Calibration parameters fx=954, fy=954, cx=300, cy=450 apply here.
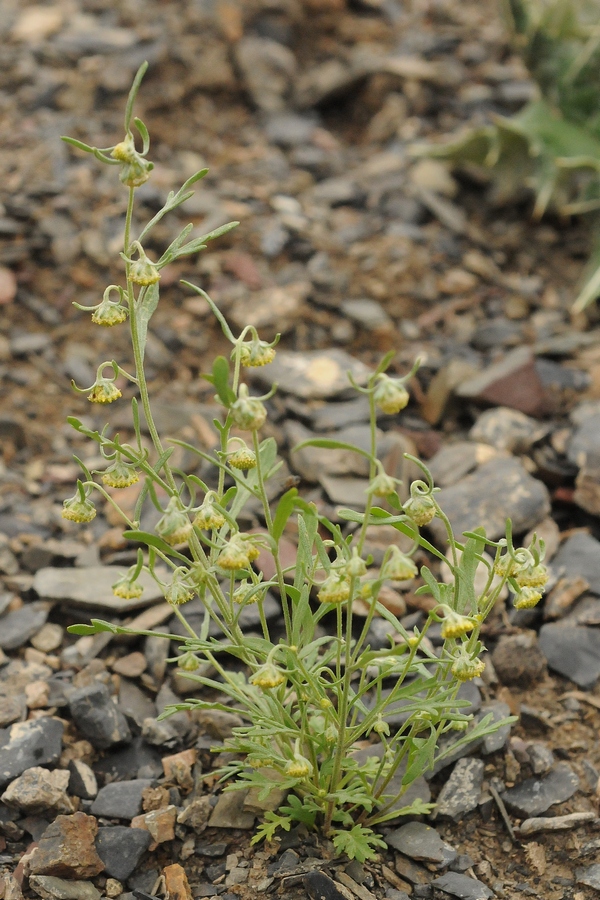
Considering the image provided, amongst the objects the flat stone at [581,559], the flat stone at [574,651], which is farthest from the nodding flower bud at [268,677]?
the flat stone at [581,559]

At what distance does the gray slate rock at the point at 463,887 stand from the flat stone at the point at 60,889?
831 mm

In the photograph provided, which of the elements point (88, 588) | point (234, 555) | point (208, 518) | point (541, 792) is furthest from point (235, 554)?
point (88, 588)

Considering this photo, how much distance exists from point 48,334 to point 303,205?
157cm

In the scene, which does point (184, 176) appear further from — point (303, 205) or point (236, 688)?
point (236, 688)

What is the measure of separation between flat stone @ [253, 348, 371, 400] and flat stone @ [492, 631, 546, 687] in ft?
4.67

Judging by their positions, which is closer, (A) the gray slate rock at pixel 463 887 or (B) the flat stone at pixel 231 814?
(A) the gray slate rock at pixel 463 887

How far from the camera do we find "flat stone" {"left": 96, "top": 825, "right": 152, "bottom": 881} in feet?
7.69

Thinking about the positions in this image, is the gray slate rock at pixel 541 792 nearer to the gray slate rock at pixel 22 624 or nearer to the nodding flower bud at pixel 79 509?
the nodding flower bud at pixel 79 509

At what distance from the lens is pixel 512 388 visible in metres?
3.95

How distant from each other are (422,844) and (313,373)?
2.10 m

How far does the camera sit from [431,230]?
4.96 metres

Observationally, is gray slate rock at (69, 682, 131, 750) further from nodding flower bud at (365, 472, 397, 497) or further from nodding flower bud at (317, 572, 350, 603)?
nodding flower bud at (365, 472, 397, 497)

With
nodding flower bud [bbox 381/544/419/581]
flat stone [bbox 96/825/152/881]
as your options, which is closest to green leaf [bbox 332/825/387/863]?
flat stone [bbox 96/825/152/881]

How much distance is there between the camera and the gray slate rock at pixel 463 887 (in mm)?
2305
